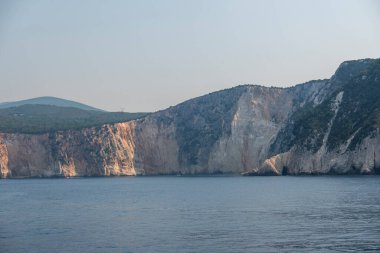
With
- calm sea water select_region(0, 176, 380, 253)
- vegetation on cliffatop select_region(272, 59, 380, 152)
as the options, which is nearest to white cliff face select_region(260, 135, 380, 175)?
vegetation on cliffatop select_region(272, 59, 380, 152)

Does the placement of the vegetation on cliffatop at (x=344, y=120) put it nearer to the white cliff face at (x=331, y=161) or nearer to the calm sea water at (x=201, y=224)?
the white cliff face at (x=331, y=161)

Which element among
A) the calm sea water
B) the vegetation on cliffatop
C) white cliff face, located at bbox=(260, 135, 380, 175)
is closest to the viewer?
→ the calm sea water

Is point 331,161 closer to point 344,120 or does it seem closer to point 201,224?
point 344,120

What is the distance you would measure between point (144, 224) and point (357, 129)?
89833 millimetres

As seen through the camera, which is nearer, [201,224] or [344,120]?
[201,224]

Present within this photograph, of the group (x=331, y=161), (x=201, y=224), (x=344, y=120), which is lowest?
(x=201, y=224)

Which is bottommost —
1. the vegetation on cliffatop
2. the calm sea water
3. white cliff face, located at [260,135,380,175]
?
the calm sea water

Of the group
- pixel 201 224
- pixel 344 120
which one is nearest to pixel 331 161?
pixel 344 120

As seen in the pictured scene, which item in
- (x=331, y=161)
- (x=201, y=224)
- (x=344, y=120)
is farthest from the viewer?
(x=344, y=120)

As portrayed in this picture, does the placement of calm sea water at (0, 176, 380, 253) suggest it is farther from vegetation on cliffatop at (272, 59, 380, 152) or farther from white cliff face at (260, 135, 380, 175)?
→ vegetation on cliffatop at (272, 59, 380, 152)

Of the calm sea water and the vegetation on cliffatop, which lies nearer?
the calm sea water

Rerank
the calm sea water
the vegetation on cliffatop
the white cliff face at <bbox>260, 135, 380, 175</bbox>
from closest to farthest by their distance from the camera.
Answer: the calm sea water
the white cliff face at <bbox>260, 135, 380, 175</bbox>
the vegetation on cliffatop

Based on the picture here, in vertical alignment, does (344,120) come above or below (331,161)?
above

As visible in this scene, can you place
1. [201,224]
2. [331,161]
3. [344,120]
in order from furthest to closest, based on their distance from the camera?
1. [344,120]
2. [331,161]
3. [201,224]
